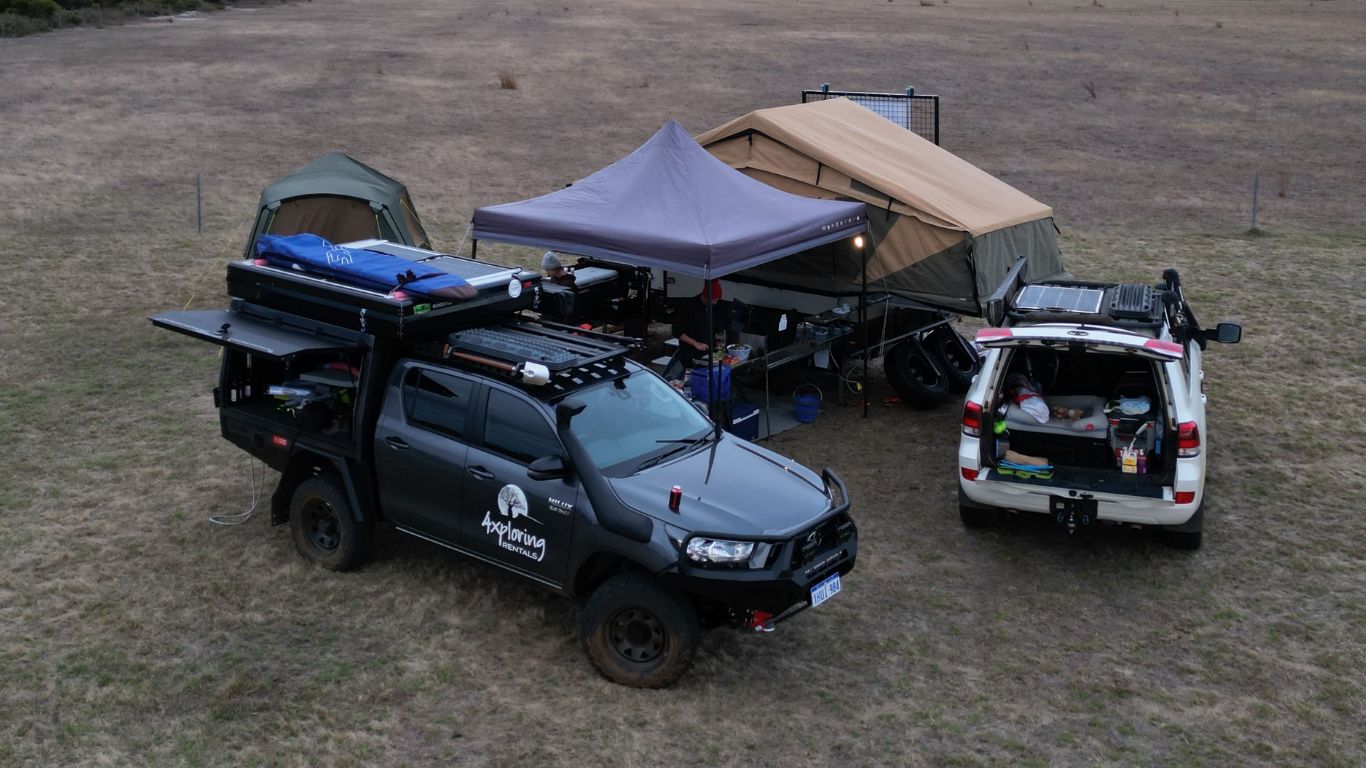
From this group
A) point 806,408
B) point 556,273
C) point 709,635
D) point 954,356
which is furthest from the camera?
point 954,356

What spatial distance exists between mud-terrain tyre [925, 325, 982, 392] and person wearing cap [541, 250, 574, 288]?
3687mm

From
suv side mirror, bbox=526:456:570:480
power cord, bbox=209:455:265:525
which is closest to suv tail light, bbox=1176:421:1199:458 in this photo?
suv side mirror, bbox=526:456:570:480

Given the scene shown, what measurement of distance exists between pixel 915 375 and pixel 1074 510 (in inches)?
155

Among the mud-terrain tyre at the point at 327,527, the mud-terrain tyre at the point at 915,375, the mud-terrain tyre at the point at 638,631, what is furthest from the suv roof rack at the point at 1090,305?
the mud-terrain tyre at the point at 327,527

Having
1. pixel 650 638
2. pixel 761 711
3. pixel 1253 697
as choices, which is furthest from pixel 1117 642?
pixel 650 638

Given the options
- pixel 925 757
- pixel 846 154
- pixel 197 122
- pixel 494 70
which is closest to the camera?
pixel 925 757

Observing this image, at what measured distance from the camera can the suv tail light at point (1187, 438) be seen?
8109 mm

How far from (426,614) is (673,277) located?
6.17m

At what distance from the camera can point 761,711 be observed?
6.75 metres

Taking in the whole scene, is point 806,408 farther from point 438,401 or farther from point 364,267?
point 364,267

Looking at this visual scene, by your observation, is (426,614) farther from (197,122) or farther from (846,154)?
(197,122)

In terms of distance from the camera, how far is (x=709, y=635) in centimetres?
758

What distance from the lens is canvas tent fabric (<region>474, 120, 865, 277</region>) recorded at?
33.8 feet

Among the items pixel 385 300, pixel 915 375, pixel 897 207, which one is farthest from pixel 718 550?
pixel 897 207
